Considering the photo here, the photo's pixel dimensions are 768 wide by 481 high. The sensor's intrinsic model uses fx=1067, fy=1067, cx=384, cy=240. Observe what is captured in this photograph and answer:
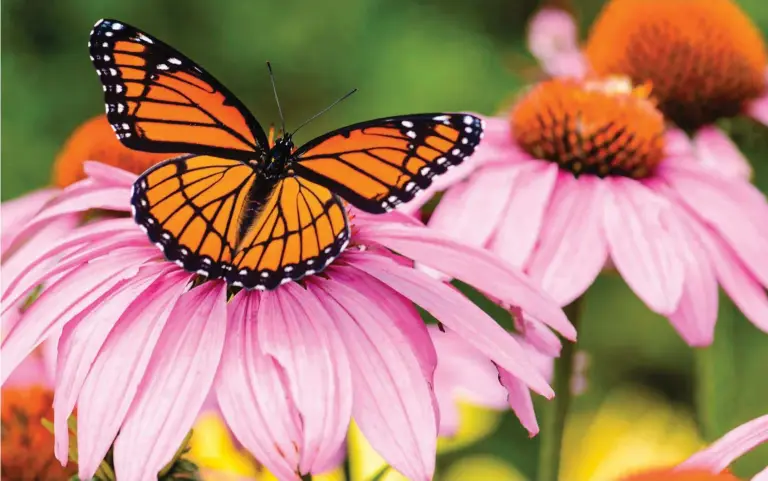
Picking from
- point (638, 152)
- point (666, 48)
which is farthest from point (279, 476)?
point (666, 48)

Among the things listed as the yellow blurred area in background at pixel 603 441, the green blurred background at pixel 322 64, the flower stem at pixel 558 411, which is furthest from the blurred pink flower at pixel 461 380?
the green blurred background at pixel 322 64

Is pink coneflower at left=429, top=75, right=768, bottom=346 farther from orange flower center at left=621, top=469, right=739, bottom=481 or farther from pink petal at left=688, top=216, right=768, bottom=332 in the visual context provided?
orange flower center at left=621, top=469, right=739, bottom=481

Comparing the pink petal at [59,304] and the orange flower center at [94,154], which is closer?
the pink petal at [59,304]

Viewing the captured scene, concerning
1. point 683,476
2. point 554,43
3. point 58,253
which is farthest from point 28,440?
point 554,43

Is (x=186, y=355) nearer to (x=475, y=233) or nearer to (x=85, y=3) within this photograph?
(x=475, y=233)

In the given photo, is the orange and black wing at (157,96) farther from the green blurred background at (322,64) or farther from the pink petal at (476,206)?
the green blurred background at (322,64)

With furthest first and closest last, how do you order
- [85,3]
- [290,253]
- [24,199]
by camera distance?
[85,3]
[24,199]
[290,253]
